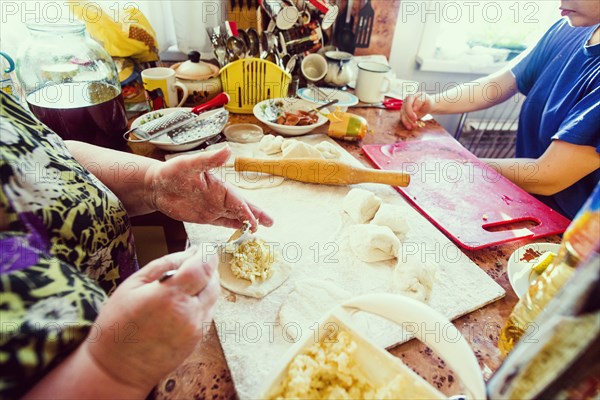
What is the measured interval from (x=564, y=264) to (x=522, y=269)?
0.38 metres

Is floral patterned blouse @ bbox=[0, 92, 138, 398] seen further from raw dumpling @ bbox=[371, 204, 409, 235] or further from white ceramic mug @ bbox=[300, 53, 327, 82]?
white ceramic mug @ bbox=[300, 53, 327, 82]

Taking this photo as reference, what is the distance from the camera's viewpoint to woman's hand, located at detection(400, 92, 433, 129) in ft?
4.10

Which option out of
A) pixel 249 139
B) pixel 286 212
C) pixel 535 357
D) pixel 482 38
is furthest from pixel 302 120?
pixel 482 38

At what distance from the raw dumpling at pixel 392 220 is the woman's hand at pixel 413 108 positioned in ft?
1.96

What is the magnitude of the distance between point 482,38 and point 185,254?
87.1 inches

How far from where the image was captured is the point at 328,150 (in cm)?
103

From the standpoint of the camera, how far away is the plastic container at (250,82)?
3.79 ft

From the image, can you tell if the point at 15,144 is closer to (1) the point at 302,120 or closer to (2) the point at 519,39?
(1) the point at 302,120

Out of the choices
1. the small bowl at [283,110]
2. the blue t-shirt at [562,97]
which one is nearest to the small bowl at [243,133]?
the small bowl at [283,110]

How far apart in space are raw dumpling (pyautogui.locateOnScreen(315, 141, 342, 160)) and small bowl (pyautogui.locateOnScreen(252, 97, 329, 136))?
0.10 m

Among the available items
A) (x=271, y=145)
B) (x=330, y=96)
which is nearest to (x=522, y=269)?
(x=271, y=145)

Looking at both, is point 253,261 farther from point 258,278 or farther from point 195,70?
point 195,70

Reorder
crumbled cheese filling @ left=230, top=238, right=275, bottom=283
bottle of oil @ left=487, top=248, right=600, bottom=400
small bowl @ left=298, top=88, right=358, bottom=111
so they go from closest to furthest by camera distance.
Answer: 1. bottle of oil @ left=487, top=248, right=600, bottom=400
2. crumbled cheese filling @ left=230, top=238, right=275, bottom=283
3. small bowl @ left=298, top=88, right=358, bottom=111

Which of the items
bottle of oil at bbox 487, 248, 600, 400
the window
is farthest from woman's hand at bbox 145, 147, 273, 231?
the window
